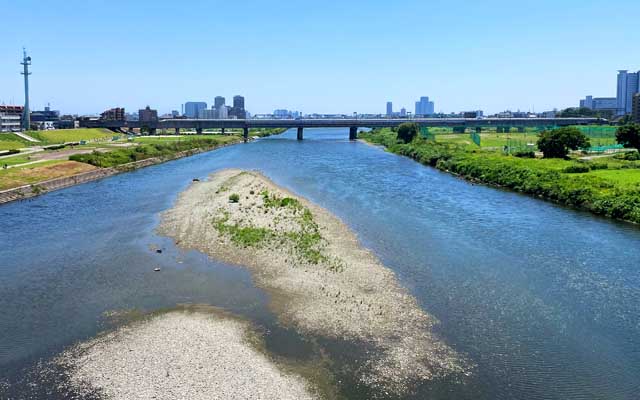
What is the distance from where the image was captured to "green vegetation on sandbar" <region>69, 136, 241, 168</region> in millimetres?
57281

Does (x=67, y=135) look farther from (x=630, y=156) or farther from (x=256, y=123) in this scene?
(x=630, y=156)

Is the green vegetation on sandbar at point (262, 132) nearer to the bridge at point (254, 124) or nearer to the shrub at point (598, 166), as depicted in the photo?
the bridge at point (254, 124)

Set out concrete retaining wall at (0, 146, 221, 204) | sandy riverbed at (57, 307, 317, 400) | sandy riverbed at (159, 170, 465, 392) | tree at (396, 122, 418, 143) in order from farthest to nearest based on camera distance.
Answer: tree at (396, 122, 418, 143)
concrete retaining wall at (0, 146, 221, 204)
sandy riverbed at (159, 170, 465, 392)
sandy riverbed at (57, 307, 317, 400)

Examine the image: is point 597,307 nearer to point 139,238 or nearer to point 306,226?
point 306,226

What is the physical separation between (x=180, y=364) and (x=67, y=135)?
9056 cm

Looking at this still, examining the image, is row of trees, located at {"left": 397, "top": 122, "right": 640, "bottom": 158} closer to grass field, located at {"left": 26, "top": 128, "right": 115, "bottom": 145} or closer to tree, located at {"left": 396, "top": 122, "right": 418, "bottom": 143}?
tree, located at {"left": 396, "top": 122, "right": 418, "bottom": 143}

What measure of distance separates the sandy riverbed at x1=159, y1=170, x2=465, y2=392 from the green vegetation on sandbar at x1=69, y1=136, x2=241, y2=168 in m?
27.3

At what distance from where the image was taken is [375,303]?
58.2 feet

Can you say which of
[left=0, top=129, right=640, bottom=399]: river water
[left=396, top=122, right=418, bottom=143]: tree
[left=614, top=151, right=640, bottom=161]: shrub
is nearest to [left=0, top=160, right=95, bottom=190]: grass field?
[left=0, top=129, right=640, bottom=399]: river water

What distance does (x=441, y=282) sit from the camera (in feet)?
66.7

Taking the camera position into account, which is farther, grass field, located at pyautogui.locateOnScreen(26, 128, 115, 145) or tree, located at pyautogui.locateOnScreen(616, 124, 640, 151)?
grass field, located at pyautogui.locateOnScreen(26, 128, 115, 145)

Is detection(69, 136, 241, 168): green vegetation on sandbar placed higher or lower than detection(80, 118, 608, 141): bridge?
lower

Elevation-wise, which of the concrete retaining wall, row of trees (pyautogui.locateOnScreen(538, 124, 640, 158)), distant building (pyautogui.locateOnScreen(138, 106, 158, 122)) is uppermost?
distant building (pyautogui.locateOnScreen(138, 106, 158, 122))

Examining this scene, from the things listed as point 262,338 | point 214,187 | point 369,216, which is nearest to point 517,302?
point 262,338
